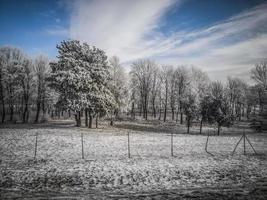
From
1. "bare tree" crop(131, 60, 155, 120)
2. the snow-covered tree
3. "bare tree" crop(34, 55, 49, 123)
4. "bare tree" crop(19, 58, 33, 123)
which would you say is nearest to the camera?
the snow-covered tree

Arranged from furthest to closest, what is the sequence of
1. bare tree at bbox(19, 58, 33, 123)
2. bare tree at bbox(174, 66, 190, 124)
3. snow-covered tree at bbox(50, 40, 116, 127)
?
bare tree at bbox(174, 66, 190, 124) → bare tree at bbox(19, 58, 33, 123) → snow-covered tree at bbox(50, 40, 116, 127)

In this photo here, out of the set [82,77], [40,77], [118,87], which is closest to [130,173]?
[82,77]

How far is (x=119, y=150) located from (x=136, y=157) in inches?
123

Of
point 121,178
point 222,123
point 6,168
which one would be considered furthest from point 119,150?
point 222,123

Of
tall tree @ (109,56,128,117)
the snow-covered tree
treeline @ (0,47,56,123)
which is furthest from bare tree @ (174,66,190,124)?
treeline @ (0,47,56,123)

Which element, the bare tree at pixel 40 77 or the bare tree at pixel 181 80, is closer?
the bare tree at pixel 40 77

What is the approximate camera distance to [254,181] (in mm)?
12266

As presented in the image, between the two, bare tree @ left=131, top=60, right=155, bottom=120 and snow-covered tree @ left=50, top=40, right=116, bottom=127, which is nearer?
snow-covered tree @ left=50, top=40, right=116, bottom=127

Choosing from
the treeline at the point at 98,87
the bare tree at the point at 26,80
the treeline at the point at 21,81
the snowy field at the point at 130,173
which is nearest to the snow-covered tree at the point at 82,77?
the treeline at the point at 98,87

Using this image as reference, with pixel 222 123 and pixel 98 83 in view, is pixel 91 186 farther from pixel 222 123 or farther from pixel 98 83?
pixel 222 123

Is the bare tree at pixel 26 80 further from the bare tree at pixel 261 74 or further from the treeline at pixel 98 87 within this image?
the bare tree at pixel 261 74

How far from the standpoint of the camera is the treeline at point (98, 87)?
32.5m

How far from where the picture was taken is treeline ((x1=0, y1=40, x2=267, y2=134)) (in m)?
32.5

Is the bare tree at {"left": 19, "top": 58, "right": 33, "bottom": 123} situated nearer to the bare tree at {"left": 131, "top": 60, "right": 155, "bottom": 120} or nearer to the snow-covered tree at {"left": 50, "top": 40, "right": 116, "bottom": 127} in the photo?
the snow-covered tree at {"left": 50, "top": 40, "right": 116, "bottom": 127}
